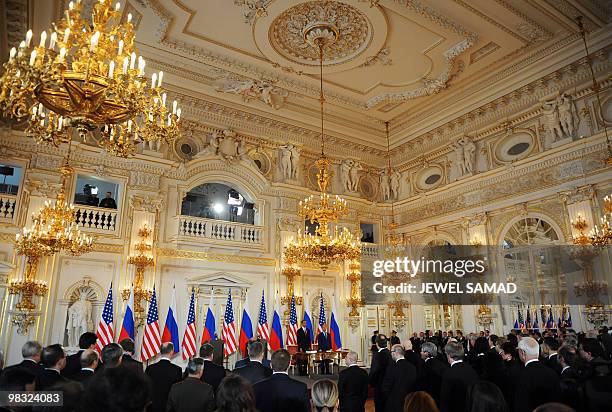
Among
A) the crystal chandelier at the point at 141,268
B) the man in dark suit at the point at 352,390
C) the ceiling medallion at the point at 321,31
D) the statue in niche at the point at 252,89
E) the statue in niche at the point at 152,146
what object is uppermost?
the ceiling medallion at the point at 321,31

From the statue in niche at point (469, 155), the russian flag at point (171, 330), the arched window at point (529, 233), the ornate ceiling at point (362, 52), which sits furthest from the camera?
the statue in niche at point (469, 155)

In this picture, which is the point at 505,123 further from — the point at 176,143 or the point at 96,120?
the point at 96,120

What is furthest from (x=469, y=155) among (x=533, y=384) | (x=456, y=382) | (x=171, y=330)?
(x=533, y=384)

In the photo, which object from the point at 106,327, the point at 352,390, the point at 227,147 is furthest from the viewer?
the point at 227,147

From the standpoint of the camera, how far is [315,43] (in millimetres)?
10539

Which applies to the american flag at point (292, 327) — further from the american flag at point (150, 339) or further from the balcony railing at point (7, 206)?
the balcony railing at point (7, 206)

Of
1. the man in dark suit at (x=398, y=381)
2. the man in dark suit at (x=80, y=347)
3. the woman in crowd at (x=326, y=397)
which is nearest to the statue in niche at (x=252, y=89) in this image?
the man in dark suit at (x=80, y=347)

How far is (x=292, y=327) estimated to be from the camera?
37.7ft

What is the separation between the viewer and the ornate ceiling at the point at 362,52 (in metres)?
9.44

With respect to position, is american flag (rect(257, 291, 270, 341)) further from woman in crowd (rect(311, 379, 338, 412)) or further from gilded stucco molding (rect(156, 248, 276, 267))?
woman in crowd (rect(311, 379, 338, 412))

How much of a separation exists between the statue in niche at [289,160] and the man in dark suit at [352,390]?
9.05 meters

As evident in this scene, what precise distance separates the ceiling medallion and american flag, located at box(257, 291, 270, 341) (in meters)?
6.46

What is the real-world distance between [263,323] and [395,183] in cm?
701
